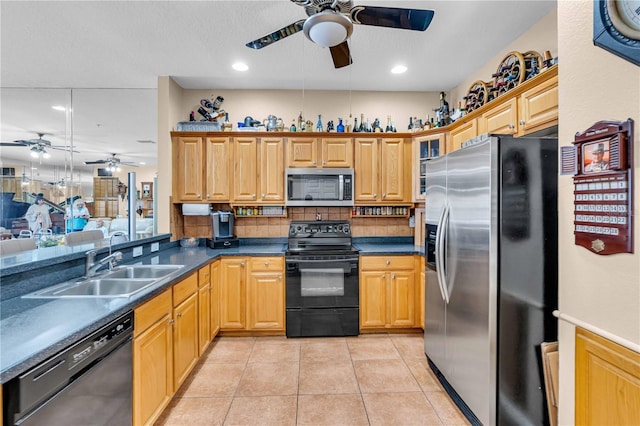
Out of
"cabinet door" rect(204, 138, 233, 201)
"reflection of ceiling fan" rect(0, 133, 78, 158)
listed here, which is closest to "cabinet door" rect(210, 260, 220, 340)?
"cabinet door" rect(204, 138, 233, 201)

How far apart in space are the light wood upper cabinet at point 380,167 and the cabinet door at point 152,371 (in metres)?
2.32

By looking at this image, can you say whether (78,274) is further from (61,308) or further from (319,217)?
(319,217)

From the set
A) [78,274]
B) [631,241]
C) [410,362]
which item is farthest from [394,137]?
[78,274]

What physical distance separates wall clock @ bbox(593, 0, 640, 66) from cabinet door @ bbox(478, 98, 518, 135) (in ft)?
3.28

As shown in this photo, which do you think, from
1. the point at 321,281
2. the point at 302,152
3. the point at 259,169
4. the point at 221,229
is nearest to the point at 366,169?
the point at 302,152

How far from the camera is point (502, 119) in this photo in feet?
7.54

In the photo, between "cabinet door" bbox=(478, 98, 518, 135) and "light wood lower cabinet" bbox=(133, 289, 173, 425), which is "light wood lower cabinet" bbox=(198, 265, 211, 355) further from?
"cabinet door" bbox=(478, 98, 518, 135)

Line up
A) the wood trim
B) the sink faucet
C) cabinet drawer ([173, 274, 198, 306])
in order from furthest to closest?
cabinet drawer ([173, 274, 198, 306]) → the sink faucet → the wood trim

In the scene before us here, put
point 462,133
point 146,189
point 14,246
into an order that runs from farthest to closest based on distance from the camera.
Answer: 1. point 146,189
2. point 462,133
3. point 14,246

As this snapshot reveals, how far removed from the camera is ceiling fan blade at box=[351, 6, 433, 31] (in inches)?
66.6

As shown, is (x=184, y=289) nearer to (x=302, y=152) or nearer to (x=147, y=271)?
(x=147, y=271)

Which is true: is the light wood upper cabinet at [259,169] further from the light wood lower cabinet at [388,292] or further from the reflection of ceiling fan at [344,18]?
the reflection of ceiling fan at [344,18]

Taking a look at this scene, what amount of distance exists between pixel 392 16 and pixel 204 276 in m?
2.44

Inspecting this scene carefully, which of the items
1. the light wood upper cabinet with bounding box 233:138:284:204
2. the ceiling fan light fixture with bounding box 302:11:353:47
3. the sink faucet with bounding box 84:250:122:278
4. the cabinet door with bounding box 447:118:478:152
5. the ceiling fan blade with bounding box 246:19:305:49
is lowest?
the sink faucet with bounding box 84:250:122:278
